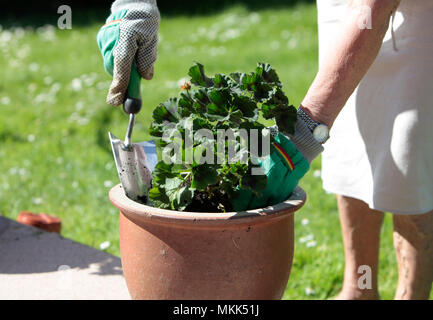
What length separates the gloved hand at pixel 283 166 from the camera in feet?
5.01

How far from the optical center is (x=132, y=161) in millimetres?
1636

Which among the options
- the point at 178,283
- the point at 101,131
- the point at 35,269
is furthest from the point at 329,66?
the point at 101,131

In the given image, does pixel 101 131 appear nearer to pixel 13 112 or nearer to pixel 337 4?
pixel 13 112

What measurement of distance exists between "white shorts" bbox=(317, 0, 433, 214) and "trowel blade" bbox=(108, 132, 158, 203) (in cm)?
73

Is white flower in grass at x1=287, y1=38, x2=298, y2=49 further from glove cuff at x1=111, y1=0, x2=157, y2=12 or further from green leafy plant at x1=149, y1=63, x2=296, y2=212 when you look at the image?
green leafy plant at x1=149, y1=63, x2=296, y2=212

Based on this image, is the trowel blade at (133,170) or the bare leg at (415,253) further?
the bare leg at (415,253)

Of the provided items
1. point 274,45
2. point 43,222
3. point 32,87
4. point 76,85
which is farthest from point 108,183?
point 274,45

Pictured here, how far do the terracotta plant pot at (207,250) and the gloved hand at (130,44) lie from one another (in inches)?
13.6

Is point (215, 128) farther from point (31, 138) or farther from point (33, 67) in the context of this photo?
point (33, 67)

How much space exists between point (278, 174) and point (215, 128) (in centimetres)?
20

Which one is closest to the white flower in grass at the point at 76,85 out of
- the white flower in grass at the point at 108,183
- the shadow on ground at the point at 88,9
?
the white flower in grass at the point at 108,183

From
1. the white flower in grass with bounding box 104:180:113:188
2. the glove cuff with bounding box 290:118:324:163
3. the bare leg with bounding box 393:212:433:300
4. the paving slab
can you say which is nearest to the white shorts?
the bare leg with bounding box 393:212:433:300

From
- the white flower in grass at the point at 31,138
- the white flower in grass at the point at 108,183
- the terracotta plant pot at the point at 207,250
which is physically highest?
the terracotta plant pot at the point at 207,250

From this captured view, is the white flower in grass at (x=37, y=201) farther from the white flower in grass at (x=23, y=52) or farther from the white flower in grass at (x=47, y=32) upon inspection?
the white flower in grass at (x=47, y=32)
